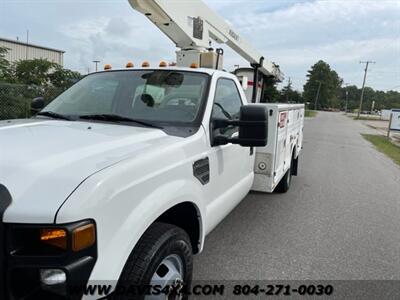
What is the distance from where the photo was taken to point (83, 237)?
1.67m

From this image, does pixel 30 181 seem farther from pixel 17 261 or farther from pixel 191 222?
pixel 191 222

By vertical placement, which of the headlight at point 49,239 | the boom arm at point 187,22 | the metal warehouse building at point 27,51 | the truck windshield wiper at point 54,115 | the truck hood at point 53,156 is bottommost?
the headlight at point 49,239

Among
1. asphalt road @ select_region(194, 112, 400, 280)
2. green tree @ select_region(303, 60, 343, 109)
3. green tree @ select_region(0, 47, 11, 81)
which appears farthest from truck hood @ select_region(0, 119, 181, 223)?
green tree @ select_region(303, 60, 343, 109)

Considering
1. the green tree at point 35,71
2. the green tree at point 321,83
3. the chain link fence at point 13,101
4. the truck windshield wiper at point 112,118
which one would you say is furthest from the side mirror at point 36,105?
the green tree at point 321,83

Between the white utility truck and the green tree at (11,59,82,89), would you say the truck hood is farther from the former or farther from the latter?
the green tree at (11,59,82,89)

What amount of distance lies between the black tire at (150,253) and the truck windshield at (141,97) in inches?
41.7

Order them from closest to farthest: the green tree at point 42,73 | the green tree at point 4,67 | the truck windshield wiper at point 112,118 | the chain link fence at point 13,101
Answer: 1. the truck windshield wiper at point 112,118
2. the chain link fence at point 13,101
3. the green tree at point 4,67
4. the green tree at point 42,73

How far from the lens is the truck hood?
1639 millimetres

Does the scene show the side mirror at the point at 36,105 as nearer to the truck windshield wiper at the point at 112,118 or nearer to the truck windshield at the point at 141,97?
the truck windshield at the point at 141,97

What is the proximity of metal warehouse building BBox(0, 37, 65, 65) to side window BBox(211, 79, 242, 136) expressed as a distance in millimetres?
27212

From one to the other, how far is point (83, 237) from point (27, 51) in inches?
1385

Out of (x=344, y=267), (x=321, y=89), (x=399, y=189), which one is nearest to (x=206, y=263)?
(x=344, y=267)

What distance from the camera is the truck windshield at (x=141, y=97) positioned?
3.17 meters

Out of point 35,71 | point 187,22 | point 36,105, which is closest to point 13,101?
point 187,22
